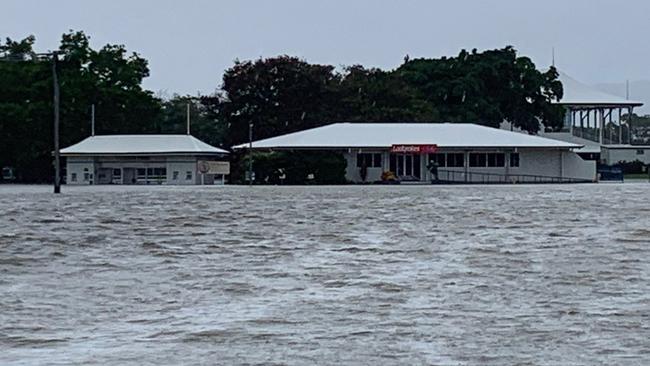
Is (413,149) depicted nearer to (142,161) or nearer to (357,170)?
(357,170)

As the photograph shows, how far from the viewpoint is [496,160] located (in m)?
68.0

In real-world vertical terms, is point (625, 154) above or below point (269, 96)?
below

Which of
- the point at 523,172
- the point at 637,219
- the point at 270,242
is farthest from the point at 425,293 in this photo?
the point at 523,172

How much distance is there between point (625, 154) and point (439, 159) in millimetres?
24630

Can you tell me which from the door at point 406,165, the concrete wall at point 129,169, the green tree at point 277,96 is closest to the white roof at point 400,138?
the door at point 406,165

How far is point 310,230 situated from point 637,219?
7.10 m

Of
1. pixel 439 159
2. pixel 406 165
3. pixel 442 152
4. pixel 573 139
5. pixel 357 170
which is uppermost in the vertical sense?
pixel 573 139

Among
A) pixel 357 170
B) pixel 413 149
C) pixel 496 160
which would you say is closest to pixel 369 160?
pixel 357 170

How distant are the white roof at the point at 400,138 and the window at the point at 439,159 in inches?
39.9

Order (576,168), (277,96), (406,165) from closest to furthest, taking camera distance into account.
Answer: (406,165) → (576,168) → (277,96)

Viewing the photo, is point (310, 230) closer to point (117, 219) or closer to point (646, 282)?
point (117, 219)

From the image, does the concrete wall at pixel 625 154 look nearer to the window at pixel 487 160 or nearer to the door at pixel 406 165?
the window at pixel 487 160

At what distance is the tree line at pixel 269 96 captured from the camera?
71750 millimetres

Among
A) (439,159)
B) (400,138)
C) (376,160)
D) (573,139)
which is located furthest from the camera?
(573,139)
